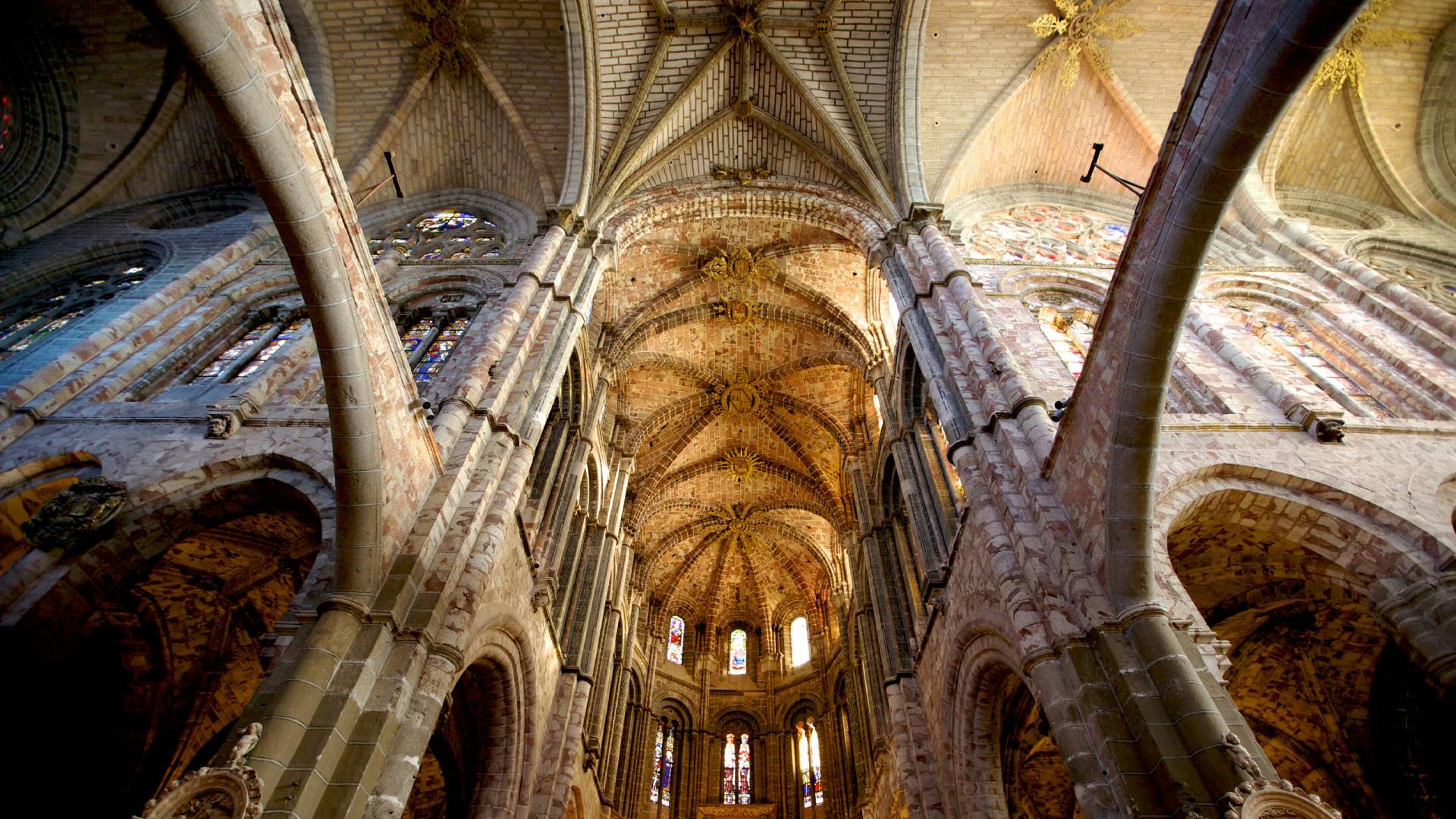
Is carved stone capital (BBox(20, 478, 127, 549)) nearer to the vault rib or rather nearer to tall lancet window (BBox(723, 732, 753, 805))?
the vault rib

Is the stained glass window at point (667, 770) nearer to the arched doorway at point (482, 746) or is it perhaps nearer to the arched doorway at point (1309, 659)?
the arched doorway at point (482, 746)

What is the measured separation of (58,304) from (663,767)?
15756 mm

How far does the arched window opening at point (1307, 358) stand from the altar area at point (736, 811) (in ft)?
47.2

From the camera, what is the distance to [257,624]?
401 inches

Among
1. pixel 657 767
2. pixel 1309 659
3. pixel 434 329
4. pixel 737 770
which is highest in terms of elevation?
pixel 434 329

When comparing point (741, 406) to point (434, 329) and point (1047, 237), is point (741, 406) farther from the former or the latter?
point (434, 329)

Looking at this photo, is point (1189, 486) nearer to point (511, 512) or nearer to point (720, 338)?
point (511, 512)

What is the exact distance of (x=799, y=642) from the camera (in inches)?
885

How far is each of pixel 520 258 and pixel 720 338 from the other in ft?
19.7

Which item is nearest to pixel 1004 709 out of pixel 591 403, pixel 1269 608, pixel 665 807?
pixel 1269 608

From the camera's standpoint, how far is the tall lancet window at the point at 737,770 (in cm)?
1933

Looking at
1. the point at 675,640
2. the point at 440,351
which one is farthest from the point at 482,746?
the point at 675,640

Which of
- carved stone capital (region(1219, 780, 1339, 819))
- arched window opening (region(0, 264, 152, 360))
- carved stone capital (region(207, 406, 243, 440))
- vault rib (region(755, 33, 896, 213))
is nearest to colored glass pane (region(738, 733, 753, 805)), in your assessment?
vault rib (region(755, 33, 896, 213))

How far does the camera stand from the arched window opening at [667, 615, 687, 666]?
71.3 ft
